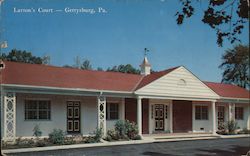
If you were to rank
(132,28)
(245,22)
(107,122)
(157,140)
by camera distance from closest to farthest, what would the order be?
(245,22) → (132,28) → (157,140) → (107,122)

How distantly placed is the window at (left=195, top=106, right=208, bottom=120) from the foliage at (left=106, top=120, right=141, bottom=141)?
200 inches

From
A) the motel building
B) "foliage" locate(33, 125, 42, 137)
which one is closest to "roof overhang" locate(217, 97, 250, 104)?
the motel building

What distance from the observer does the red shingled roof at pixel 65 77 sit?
1176cm

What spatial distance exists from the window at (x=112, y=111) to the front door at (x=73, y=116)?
1680mm

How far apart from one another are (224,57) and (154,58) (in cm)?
223

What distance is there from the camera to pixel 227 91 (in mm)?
17688

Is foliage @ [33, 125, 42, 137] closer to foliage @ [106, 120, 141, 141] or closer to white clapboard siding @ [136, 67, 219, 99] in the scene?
foliage @ [106, 120, 141, 141]

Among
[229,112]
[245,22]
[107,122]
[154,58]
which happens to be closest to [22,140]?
[107,122]

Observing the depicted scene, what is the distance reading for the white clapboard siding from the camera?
15.4 m

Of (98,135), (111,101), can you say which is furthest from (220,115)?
(98,135)

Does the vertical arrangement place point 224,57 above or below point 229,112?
above

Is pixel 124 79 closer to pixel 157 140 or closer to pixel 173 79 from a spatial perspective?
pixel 173 79

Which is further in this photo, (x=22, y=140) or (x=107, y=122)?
(x=107, y=122)

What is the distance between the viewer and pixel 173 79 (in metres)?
15.9
